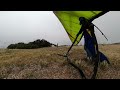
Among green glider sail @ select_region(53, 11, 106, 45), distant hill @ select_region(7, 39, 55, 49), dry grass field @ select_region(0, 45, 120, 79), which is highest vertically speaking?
green glider sail @ select_region(53, 11, 106, 45)

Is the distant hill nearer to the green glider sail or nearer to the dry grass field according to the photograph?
the dry grass field

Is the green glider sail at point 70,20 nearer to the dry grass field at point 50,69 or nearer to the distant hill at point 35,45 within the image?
the dry grass field at point 50,69

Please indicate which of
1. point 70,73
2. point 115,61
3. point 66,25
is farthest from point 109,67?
point 66,25

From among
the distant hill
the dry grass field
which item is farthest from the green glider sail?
the distant hill

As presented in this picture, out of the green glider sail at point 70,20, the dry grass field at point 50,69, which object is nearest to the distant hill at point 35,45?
the dry grass field at point 50,69

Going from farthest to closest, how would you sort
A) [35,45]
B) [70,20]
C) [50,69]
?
1. [35,45]
2. [50,69]
3. [70,20]

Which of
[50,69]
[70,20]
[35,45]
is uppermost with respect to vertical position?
[70,20]

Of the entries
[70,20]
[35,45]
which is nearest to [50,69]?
[70,20]

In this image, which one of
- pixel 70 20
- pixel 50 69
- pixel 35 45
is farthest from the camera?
pixel 35 45

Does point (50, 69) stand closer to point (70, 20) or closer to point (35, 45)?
point (70, 20)

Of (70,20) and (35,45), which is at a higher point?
(70,20)
